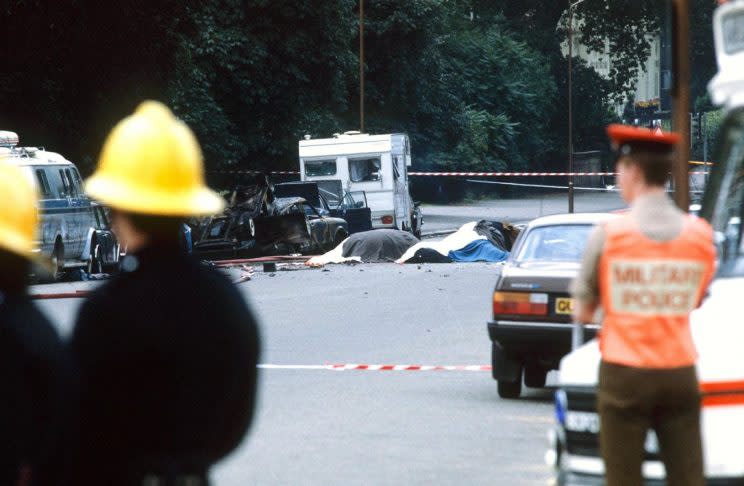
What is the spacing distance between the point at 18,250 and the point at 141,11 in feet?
103

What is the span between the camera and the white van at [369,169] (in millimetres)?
40656

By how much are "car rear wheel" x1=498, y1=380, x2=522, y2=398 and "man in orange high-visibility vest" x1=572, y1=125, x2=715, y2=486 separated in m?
6.91

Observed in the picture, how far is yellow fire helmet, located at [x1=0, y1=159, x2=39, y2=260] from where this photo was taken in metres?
3.35

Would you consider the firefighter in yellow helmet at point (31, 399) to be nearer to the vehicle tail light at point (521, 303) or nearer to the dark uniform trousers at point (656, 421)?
the dark uniform trousers at point (656, 421)

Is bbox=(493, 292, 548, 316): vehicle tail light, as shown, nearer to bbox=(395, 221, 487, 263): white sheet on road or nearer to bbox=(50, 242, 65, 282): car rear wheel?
bbox=(50, 242, 65, 282): car rear wheel

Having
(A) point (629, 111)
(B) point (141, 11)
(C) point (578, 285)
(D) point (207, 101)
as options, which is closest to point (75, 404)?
(C) point (578, 285)

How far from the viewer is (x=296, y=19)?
4956 cm

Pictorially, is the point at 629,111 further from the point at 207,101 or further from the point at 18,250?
the point at 18,250

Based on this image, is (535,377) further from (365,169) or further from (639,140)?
(365,169)

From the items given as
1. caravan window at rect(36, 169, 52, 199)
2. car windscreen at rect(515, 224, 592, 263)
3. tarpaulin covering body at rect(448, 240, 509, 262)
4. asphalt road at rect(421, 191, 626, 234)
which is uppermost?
car windscreen at rect(515, 224, 592, 263)

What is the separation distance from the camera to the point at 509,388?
39.0 feet

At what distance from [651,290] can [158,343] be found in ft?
6.69

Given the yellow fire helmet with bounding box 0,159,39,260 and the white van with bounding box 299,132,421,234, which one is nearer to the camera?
Result: the yellow fire helmet with bounding box 0,159,39,260

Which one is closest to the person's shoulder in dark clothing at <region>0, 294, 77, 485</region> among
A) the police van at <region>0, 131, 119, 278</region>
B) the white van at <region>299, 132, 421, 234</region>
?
the police van at <region>0, 131, 119, 278</region>
